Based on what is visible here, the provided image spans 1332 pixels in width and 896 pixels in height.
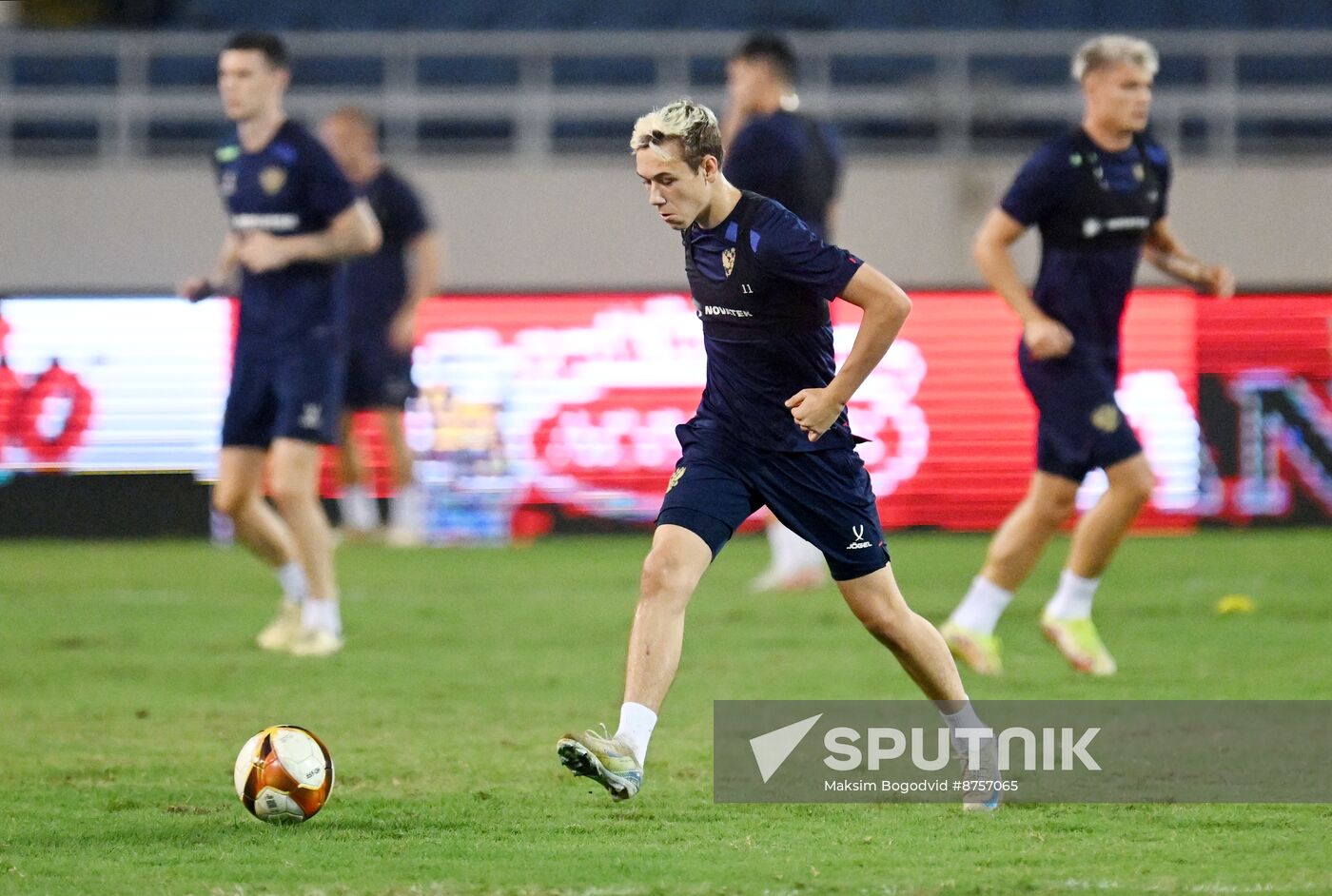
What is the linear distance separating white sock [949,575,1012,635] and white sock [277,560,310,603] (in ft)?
9.96

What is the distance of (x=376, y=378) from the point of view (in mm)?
13305

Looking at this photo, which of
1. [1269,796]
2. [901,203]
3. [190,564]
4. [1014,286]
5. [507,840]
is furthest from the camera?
[901,203]

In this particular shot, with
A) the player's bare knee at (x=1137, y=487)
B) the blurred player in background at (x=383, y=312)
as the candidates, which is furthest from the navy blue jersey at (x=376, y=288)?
the player's bare knee at (x=1137, y=487)

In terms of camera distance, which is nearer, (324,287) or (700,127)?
(700,127)

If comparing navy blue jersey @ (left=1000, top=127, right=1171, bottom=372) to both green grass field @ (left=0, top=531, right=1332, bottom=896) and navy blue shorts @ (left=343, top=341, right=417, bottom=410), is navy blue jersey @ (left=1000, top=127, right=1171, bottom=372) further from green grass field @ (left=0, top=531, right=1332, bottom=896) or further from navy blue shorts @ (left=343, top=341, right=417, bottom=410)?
navy blue shorts @ (left=343, top=341, right=417, bottom=410)

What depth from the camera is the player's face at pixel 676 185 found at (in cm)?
476

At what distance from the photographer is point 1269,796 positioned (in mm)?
5152

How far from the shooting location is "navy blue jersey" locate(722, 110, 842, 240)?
9.59m

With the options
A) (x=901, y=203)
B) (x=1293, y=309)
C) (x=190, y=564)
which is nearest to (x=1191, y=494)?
(x=1293, y=309)

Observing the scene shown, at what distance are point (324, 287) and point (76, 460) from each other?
21.4ft

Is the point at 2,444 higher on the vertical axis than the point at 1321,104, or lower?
lower

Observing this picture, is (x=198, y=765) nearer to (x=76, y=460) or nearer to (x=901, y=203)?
(x=76, y=460)

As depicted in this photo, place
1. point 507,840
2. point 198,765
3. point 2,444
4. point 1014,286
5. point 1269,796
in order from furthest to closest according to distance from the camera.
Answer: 1. point 2,444
2. point 1014,286
3. point 198,765
4. point 1269,796
5. point 507,840

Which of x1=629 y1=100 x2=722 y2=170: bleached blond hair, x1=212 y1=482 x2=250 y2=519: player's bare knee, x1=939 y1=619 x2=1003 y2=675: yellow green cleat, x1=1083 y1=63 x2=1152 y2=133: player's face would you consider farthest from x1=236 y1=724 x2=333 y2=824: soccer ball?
x1=1083 y1=63 x2=1152 y2=133: player's face
